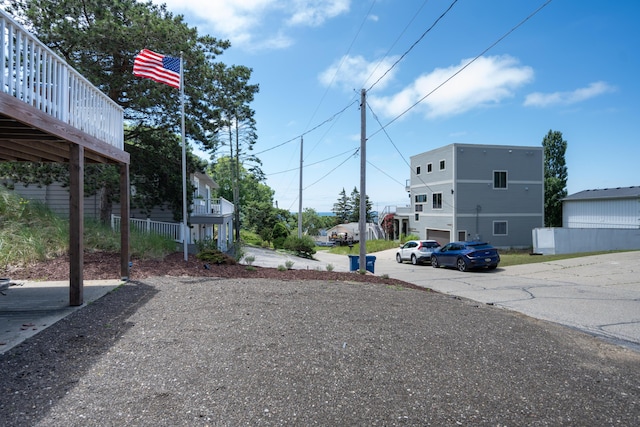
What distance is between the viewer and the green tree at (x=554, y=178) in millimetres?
41281

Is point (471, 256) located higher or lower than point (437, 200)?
lower

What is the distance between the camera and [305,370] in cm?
377

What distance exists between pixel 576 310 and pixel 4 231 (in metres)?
13.5

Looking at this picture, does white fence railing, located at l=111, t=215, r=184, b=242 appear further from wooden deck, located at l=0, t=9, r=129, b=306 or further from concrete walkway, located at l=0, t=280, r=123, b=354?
concrete walkway, located at l=0, t=280, r=123, b=354

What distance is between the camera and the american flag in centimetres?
1137

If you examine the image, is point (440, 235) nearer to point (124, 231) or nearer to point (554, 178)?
point (554, 178)

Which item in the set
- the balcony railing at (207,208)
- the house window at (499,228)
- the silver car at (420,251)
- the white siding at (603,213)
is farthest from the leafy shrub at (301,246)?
the white siding at (603,213)

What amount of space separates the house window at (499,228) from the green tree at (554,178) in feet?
38.6

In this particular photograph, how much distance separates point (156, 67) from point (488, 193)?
27733mm

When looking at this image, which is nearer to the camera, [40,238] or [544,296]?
[40,238]

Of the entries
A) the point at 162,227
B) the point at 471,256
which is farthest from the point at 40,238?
the point at 471,256

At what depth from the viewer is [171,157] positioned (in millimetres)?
16938

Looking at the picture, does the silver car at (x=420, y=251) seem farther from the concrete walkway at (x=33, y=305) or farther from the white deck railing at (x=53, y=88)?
the white deck railing at (x=53, y=88)

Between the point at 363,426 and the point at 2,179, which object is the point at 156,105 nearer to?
the point at 2,179
